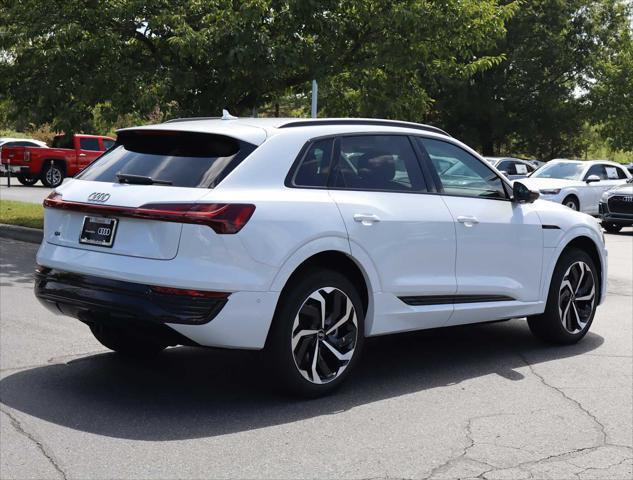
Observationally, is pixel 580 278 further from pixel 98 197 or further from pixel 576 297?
pixel 98 197

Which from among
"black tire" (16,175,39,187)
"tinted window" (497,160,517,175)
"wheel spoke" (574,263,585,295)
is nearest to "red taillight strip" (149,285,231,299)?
"wheel spoke" (574,263,585,295)

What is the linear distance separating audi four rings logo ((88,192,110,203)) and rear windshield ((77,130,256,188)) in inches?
5.8

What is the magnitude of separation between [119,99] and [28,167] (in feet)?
56.4

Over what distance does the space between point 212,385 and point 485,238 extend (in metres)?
2.19

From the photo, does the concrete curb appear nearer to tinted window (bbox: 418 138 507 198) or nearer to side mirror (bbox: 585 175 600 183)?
tinted window (bbox: 418 138 507 198)

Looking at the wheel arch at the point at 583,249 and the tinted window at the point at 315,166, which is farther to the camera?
the wheel arch at the point at 583,249

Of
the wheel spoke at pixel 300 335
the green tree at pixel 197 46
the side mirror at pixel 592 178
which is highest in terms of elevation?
the green tree at pixel 197 46

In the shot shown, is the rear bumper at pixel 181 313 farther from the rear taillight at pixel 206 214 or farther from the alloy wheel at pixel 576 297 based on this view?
the alloy wheel at pixel 576 297

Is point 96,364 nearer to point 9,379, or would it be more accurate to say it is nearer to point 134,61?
point 9,379

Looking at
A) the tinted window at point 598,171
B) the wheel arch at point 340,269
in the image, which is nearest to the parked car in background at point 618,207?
the tinted window at point 598,171

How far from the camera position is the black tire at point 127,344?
6445 mm

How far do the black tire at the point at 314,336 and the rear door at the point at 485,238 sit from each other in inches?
41.0

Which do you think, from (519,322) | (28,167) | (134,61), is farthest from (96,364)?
(28,167)

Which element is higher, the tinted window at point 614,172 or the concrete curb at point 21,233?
the tinted window at point 614,172
